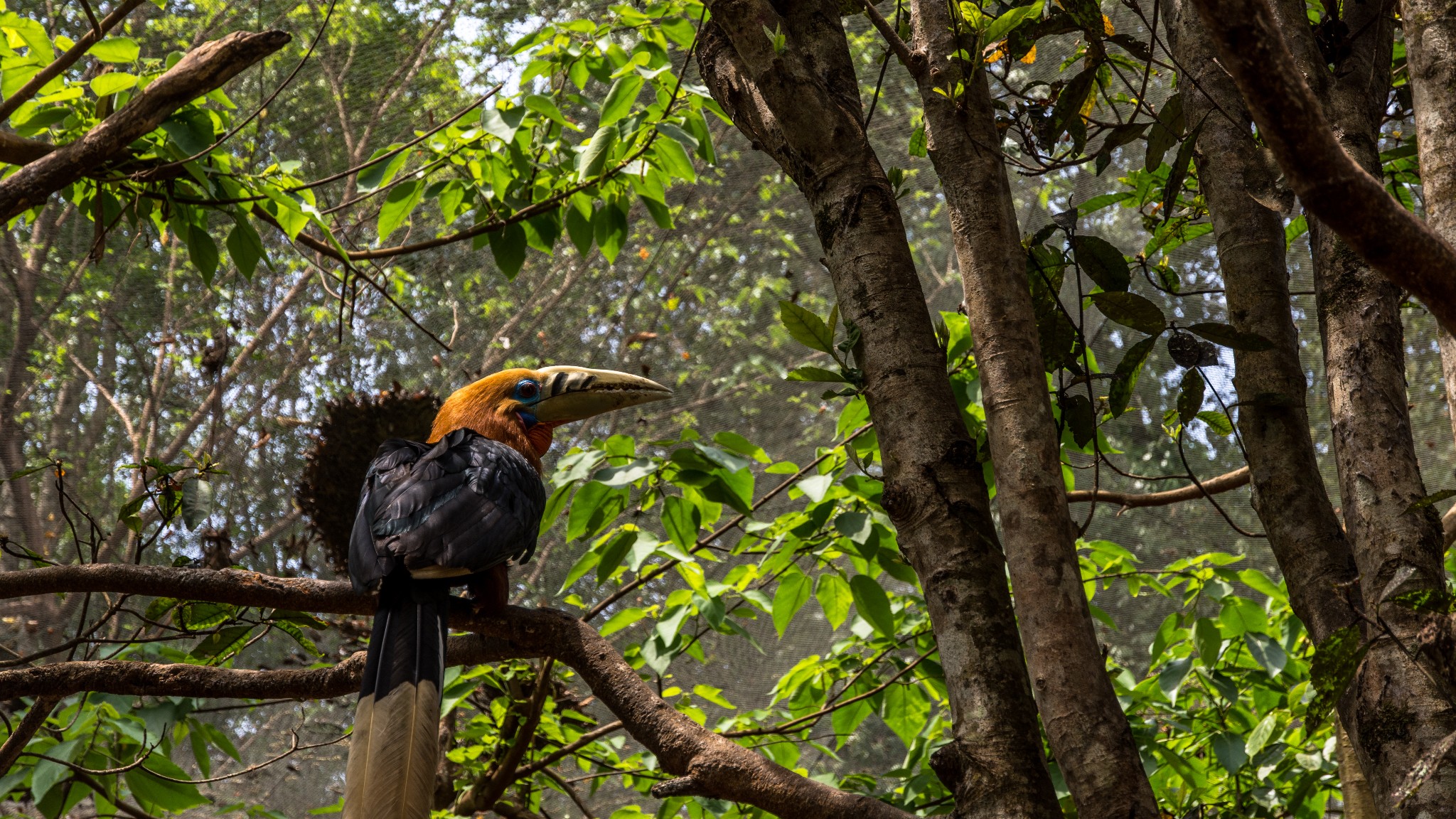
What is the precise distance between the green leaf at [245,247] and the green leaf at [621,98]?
0.55m

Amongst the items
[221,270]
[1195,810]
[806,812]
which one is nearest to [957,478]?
[806,812]

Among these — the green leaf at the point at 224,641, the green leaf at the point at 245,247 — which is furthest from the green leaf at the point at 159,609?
the green leaf at the point at 245,247

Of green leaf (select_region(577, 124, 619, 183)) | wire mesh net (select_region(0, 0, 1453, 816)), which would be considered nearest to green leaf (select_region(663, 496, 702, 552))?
Answer: green leaf (select_region(577, 124, 619, 183))

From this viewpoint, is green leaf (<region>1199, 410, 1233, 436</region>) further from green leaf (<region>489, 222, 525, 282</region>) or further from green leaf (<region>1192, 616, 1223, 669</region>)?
green leaf (<region>489, 222, 525, 282</region>)

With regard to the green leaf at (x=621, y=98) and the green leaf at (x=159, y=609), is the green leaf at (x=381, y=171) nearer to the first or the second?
the green leaf at (x=621, y=98)

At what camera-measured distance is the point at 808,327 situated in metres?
1.06

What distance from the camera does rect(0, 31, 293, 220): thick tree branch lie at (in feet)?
3.85

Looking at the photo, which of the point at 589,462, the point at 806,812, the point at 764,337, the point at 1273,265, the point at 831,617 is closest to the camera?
the point at 806,812

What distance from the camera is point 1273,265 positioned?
103cm

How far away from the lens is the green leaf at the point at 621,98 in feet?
5.24

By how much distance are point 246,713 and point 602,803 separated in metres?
1.71

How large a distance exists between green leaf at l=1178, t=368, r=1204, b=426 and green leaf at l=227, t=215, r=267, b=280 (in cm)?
129

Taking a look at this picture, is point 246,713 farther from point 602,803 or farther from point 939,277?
point 939,277

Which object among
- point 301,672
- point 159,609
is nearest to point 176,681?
point 301,672
